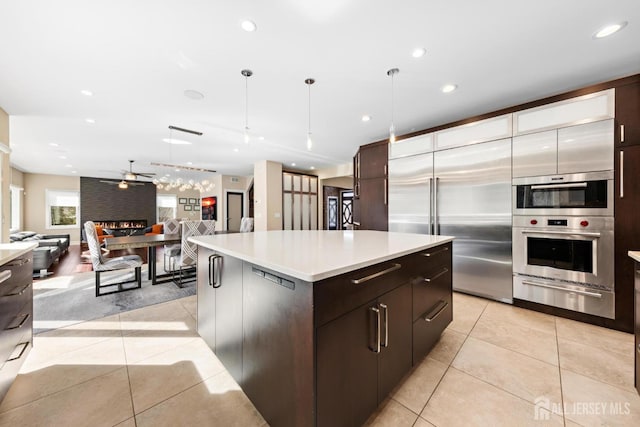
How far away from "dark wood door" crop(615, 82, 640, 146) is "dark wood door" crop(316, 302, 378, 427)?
296 cm

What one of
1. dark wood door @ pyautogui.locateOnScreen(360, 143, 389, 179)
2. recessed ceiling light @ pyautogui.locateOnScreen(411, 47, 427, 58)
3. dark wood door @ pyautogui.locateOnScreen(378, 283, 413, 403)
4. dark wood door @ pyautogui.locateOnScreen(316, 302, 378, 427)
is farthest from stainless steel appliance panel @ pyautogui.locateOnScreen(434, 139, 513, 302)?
dark wood door @ pyautogui.locateOnScreen(316, 302, 378, 427)

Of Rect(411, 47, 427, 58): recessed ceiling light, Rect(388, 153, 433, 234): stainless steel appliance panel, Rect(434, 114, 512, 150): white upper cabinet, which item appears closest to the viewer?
Rect(411, 47, 427, 58): recessed ceiling light

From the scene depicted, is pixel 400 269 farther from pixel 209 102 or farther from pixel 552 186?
pixel 209 102

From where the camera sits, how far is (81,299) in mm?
2977

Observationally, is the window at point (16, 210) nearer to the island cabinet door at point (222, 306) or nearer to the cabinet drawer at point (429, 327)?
the island cabinet door at point (222, 306)

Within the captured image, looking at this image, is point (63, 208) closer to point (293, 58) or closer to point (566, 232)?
point (293, 58)

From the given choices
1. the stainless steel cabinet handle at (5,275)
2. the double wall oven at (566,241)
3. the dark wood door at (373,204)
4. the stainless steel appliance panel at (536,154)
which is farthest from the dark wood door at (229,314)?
the stainless steel appliance panel at (536,154)

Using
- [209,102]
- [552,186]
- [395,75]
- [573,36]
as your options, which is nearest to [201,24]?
[209,102]

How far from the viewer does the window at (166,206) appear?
34.0ft

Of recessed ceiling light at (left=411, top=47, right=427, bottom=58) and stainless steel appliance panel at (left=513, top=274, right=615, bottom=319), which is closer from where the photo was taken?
recessed ceiling light at (left=411, top=47, right=427, bottom=58)

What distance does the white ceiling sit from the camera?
1.69 m

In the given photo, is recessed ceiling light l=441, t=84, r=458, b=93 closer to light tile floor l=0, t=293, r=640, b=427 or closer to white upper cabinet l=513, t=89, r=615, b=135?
white upper cabinet l=513, t=89, r=615, b=135

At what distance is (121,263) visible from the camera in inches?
127

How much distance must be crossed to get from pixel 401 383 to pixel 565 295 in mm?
2239
